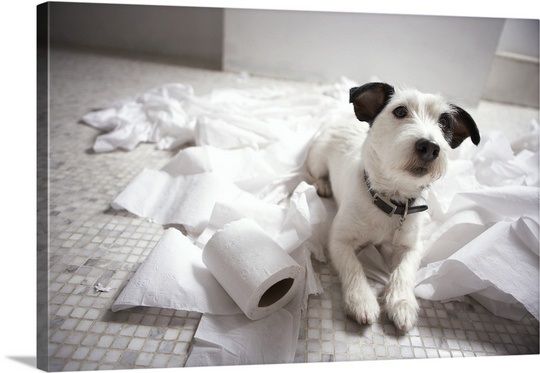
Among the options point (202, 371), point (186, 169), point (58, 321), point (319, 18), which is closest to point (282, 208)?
point (186, 169)

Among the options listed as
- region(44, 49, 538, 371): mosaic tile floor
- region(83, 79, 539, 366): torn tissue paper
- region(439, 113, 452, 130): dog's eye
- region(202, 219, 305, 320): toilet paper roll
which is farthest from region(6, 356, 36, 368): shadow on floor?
region(439, 113, 452, 130): dog's eye

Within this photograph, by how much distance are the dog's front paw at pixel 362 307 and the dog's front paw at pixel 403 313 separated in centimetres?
4

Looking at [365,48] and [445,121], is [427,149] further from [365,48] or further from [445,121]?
[365,48]

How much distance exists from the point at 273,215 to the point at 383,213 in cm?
44

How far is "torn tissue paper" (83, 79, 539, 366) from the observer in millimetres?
1121

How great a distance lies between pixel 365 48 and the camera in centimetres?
415

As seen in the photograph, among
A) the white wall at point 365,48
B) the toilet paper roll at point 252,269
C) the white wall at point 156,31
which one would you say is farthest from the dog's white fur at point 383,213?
the white wall at point 156,31

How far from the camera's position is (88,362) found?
96cm

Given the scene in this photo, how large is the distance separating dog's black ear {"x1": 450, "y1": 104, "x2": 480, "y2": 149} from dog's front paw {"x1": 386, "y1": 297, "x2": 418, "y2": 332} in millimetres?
578

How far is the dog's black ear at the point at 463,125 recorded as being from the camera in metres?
1.28

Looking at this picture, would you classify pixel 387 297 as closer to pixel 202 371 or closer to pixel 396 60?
pixel 202 371

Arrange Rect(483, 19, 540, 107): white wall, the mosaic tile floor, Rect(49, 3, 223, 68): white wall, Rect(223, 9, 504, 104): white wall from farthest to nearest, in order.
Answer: Rect(49, 3, 223, 68): white wall, Rect(483, 19, 540, 107): white wall, Rect(223, 9, 504, 104): white wall, the mosaic tile floor

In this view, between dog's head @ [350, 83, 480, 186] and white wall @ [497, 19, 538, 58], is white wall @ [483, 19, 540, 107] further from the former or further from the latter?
dog's head @ [350, 83, 480, 186]

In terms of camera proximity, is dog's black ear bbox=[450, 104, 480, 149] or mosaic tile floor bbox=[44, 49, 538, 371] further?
dog's black ear bbox=[450, 104, 480, 149]
